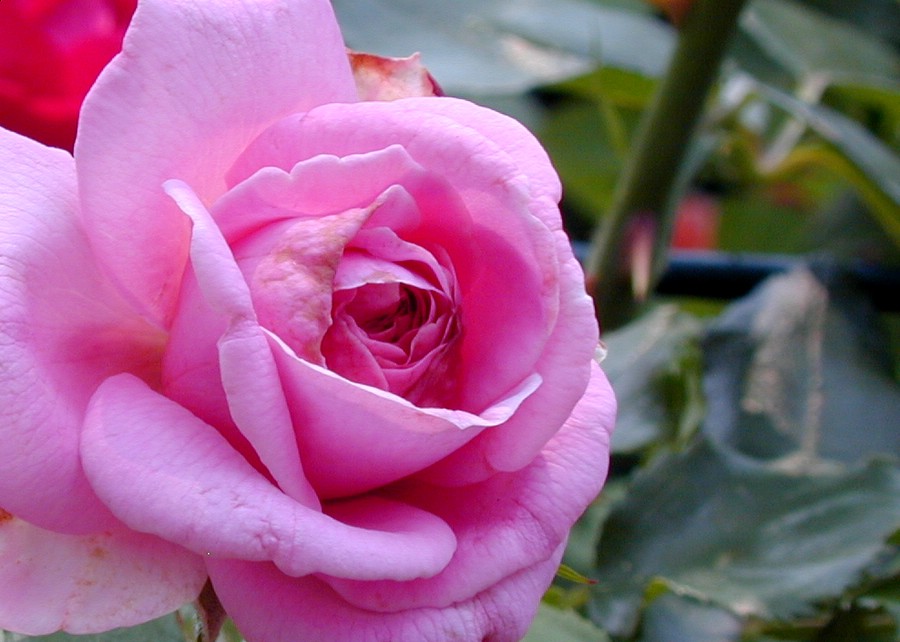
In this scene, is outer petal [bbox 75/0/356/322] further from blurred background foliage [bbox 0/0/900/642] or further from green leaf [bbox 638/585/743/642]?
green leaf [bbox 638/585/743/642]

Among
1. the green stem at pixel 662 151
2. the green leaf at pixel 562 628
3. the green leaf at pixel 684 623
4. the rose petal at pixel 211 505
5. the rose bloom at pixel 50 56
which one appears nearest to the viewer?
the rose petal at pixel 211 505

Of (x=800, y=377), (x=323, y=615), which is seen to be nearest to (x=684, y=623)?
(x=800, y=377)

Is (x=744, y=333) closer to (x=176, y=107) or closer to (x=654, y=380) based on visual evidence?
(x=654, y=380)

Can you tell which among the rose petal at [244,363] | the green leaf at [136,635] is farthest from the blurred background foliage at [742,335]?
the rose petal at [244,363]

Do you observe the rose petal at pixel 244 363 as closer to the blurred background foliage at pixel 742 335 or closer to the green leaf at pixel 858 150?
the blurred background foliage at pixel 742 335

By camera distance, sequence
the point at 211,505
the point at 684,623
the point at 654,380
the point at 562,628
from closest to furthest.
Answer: the point at 211,505, the point at 562,628, the point at 684,623, the point at 654,380

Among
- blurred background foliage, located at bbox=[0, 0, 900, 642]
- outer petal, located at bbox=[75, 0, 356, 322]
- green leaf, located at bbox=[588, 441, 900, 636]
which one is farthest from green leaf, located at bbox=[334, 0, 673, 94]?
outer petal, located at bbox=[75, 0, 356, 322]

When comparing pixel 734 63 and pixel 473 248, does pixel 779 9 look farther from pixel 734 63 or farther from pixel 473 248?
pixel 473 248
